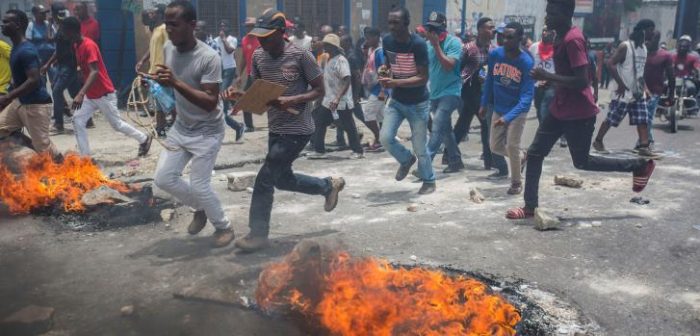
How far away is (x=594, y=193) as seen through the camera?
6.62 metres

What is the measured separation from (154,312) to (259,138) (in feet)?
20.9

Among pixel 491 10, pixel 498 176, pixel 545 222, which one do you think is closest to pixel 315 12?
pixel 491 10

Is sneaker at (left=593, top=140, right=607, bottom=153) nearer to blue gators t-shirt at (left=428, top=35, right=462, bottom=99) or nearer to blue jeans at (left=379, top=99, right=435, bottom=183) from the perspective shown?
blue gators t-shirt at (left=428, top=35, right=462, bottom=99)

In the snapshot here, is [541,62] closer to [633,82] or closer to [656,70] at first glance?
[633,82]

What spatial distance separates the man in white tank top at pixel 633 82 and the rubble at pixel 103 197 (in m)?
6.68

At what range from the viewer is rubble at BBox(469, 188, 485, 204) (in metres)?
6.34

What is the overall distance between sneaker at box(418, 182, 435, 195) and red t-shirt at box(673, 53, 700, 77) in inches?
310

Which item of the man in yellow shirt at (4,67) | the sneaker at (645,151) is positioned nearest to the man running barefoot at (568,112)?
the sneaker at (645,151)

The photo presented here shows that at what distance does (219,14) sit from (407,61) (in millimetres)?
9397

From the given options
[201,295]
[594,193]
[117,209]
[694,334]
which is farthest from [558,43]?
[117,209]

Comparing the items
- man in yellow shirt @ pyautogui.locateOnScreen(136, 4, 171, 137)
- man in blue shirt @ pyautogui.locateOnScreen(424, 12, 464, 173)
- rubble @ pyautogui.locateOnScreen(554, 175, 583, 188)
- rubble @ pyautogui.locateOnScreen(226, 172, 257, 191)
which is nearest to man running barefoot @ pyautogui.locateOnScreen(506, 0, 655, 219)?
rubble @ pyautogui.locateOnScreen(554, 175, 583, 188)

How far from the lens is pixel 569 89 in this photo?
5414 mm

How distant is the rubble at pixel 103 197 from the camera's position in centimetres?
570

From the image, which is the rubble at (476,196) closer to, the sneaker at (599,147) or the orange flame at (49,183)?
the orange flame at (49,183)
